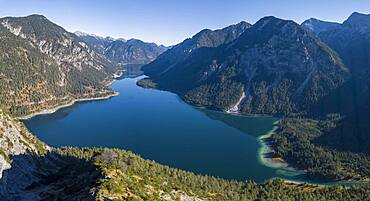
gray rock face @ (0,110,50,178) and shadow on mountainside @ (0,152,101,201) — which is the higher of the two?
gray rock face @ (0,110,50,178)

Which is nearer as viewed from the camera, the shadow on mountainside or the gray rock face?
the shadow on mountainside

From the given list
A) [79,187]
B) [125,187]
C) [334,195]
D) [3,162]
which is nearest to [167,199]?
[125,187]

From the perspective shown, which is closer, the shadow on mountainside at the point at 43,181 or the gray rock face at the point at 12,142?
the shadow on mountainside at the point at 43,181

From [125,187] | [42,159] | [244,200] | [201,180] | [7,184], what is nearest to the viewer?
[125,187]

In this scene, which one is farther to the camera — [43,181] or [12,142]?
[12,142]

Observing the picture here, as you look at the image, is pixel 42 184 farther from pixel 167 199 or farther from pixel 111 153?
pixel 111 153

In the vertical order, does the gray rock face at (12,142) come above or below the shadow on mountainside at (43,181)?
above

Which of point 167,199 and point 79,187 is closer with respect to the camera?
point 79,187

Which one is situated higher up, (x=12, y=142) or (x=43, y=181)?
(x=12, y=142)
